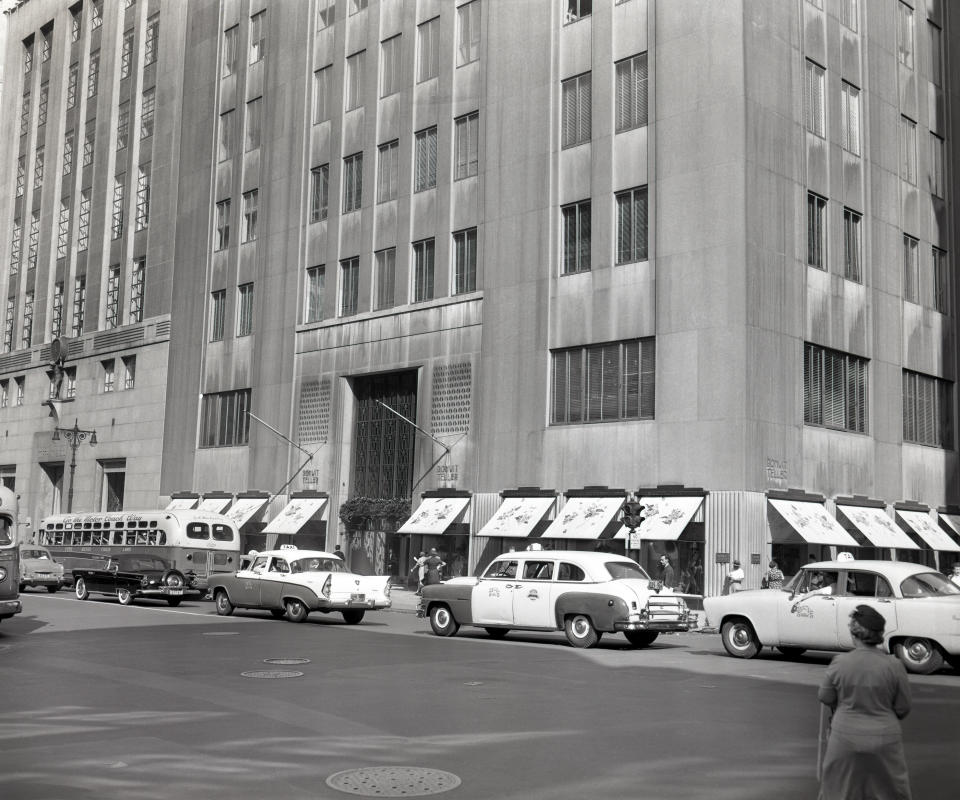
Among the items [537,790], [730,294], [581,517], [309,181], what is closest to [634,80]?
[730,294]

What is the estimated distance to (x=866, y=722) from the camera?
633cm

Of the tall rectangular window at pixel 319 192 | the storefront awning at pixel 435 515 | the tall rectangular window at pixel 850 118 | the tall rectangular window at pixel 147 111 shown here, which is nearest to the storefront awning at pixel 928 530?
the tall rectangular window at pixel 850 118

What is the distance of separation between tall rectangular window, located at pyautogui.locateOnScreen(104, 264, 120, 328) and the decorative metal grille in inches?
937

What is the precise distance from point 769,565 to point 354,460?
1847 cm

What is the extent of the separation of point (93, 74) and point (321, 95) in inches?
841

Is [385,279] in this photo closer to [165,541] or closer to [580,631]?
[165,541]

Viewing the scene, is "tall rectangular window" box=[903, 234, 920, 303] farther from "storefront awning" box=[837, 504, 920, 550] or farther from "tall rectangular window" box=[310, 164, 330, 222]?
"tall rectangular window" box=[310, 164, 330, 222]

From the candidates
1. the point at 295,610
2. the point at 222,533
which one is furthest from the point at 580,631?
the point at 222,533

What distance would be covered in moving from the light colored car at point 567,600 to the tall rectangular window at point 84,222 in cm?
4310

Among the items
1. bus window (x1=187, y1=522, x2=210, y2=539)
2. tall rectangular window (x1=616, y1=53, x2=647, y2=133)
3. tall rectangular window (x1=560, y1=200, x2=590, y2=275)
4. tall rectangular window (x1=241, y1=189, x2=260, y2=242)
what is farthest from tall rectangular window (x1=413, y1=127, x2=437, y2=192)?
bus window (x1=187, y1=522, x2=210, y2=539)

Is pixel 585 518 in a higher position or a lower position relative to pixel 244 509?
lower

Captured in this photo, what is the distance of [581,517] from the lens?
107ft

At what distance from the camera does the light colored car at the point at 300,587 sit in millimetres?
24781

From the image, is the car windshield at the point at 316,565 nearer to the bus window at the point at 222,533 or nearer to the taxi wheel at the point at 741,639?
the taxi wheel at the point at 741,639
